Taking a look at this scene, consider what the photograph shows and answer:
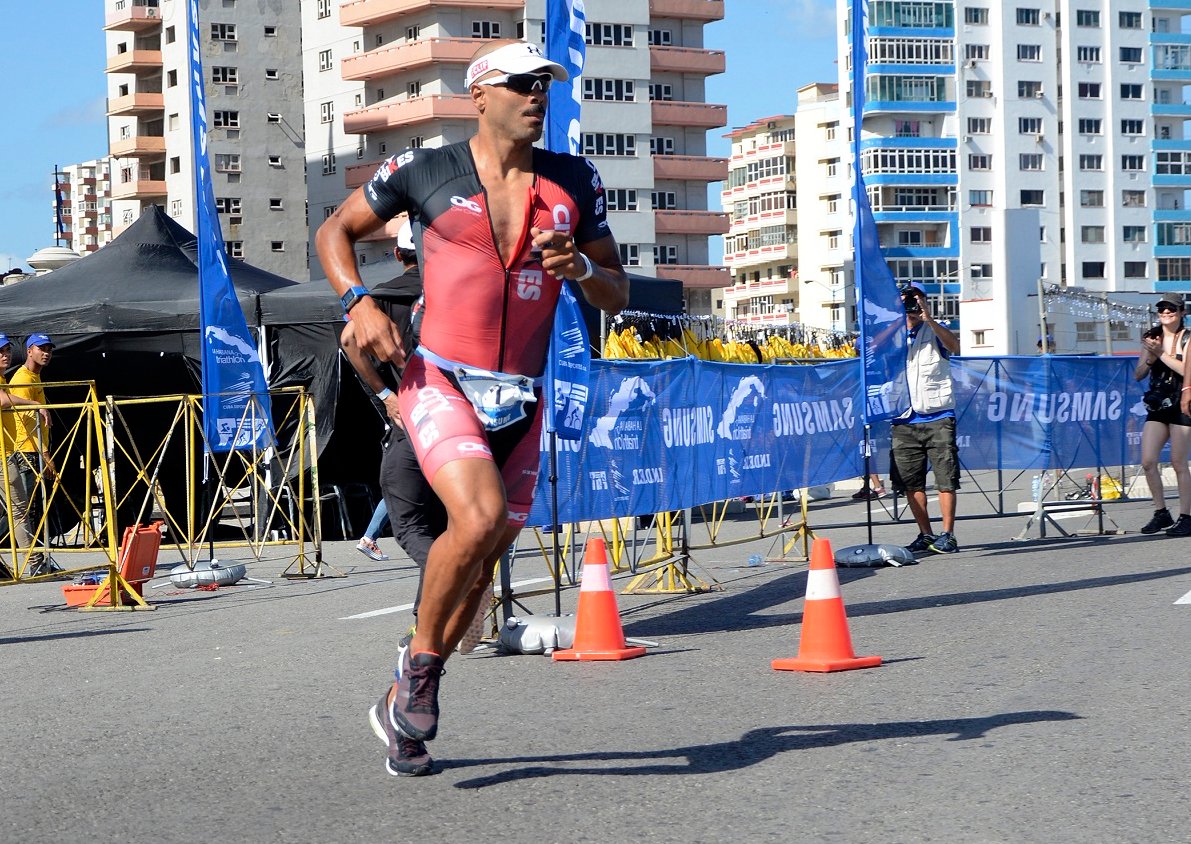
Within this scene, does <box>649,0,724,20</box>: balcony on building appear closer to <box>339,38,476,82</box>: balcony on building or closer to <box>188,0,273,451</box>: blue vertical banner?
<box>339,38,476,82</box>: balcony on building

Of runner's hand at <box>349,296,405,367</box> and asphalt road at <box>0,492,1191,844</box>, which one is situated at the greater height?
runner's hand at <box>349,296,405,367</box>

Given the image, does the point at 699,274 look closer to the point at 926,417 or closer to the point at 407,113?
the point at 407,113

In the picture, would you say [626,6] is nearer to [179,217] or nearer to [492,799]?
[179,217]

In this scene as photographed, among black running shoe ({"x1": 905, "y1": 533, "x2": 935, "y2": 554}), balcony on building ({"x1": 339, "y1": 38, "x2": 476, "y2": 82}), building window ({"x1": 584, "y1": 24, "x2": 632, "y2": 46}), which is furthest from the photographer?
building window ({"x1": 584, "y1": 24, "x2": 632, "y2": 46})

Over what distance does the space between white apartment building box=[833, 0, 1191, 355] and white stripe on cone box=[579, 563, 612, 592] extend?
116732 mm

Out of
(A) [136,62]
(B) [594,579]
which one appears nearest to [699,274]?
(A) [136,62]

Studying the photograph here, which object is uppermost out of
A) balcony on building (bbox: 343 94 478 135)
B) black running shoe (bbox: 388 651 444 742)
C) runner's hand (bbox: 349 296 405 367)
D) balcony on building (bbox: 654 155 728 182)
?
balcony on building (bbox: 343 94 478 135)

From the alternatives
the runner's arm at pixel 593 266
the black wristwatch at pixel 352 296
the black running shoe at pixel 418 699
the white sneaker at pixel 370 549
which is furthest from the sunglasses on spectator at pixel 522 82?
the white sneaker at pixel 370 549

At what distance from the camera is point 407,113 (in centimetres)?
9444

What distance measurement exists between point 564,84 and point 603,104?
89.4 metres

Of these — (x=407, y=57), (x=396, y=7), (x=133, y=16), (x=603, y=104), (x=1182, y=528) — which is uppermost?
(x=133, y=16)

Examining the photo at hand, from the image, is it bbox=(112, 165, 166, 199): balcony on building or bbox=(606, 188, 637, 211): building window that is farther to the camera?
bbox=(112, 165, 166, 199): balcony on building

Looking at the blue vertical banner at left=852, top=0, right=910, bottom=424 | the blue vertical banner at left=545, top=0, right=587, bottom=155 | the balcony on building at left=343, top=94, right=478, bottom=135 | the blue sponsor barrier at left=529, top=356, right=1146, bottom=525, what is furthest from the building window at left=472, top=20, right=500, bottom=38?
the blue vertical banner at left=545, top=0, right=587, bottom=155

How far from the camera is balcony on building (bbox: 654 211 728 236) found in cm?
10112
